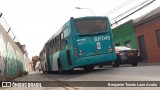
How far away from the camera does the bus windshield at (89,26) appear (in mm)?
16328

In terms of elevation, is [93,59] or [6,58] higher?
[6,58]

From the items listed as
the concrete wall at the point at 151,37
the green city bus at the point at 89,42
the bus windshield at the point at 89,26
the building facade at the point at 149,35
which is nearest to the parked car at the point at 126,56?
the green city bus at the point at 89,42

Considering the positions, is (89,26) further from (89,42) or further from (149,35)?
(149,35)

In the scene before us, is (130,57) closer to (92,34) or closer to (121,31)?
(92,34)

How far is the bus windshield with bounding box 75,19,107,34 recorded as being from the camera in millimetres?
16328

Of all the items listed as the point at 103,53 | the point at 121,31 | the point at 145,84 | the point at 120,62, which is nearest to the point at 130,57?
the point at 120,62

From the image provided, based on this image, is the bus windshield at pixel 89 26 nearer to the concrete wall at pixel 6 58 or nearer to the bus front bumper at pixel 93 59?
the bus front bumper at pixel 93 59

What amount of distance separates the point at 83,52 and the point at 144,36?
17088 millimetres

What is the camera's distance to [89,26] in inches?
645

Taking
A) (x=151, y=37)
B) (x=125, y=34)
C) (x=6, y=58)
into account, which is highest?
(x=125, y=34)

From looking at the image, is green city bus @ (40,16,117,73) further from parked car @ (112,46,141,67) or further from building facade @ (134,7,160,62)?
building facade @ (134,7,160,62)

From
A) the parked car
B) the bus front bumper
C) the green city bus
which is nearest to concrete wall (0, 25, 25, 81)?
the green city bus

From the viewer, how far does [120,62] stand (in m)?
19.8

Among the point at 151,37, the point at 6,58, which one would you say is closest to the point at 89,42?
the point at 6,58
